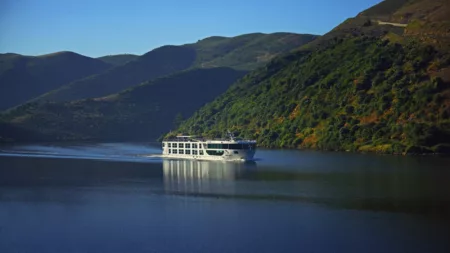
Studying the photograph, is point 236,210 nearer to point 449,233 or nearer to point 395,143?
point 449,233

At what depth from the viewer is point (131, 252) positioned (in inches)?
2137

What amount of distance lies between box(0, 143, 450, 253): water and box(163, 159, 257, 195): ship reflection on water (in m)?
0.17

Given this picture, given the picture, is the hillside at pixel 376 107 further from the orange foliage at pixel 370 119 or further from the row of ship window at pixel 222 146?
the row of ship window at pixel 222 146

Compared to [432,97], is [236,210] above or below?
below

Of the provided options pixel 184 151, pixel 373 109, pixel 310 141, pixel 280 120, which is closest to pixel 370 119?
pixel 373 109

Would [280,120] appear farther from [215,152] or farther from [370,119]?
[215,152]

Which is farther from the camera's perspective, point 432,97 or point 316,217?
point 432,97

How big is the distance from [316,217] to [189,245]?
1658 cm

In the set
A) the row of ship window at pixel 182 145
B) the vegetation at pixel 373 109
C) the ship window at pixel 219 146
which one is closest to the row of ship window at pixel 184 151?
the row of ship window at pixel 182 145

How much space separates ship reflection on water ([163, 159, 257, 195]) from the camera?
3529 inches

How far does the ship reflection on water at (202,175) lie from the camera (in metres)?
89.6

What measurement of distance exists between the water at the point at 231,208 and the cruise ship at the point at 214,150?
810cm

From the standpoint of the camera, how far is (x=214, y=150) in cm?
13475

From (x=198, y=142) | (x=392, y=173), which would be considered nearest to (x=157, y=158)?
(x=198, y=142)
